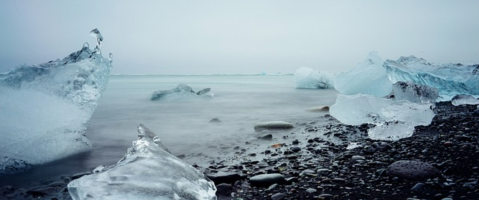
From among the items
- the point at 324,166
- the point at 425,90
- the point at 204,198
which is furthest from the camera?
the point at 425,90

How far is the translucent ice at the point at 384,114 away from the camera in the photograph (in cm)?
388

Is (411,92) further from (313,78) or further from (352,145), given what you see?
(313,78)

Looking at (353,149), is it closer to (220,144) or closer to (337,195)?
(337,195)

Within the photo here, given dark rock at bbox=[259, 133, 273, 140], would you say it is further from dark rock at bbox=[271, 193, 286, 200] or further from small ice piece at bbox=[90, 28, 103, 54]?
small ice piece at bbox=[90, 28, 103, 54]

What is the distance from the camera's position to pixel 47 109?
3.64m

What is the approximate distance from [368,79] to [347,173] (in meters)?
5.54

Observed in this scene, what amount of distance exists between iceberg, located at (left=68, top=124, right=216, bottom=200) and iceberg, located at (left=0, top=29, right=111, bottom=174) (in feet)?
5.85

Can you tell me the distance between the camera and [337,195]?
2.16m

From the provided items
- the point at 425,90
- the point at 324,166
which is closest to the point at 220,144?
the point at 324,166

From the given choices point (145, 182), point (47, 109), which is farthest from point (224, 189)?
point (47, 109)

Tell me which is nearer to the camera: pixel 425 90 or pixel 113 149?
pixel 113 149

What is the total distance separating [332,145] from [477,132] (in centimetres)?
191

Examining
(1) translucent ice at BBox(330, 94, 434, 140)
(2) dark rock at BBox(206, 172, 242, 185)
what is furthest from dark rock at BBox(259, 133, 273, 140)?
(2) dark rock at BBox(206, 172, 242, 185)

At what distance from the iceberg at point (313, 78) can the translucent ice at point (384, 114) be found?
1166 cm
